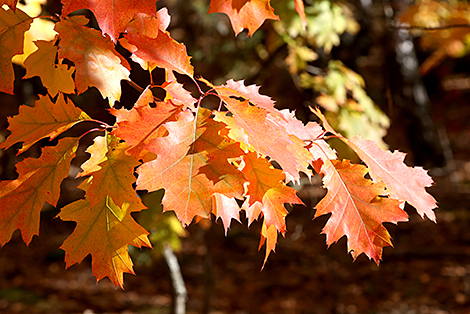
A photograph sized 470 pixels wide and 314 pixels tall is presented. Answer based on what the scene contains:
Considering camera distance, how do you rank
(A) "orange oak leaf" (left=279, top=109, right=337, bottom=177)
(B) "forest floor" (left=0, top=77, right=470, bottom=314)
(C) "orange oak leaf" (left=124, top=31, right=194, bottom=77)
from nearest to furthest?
(C) "orange oak leaf" (left=124, top=31, right=194, bottom=77) → (A) "orange oak leaf" (left=279, top=109, right=337, bottom=177) → (B) "forest floor" (left=0, top=77, right=470, bottom=314)

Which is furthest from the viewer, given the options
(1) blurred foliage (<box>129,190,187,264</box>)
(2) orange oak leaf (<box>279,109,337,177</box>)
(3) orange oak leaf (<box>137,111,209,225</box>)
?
(1) blurred foliage (<box>129,190,187,264</box>)

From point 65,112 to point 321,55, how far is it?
269cm

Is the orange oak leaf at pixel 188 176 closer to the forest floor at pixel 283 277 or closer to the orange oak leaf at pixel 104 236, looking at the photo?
the orange oak leaf at pixel 104 236

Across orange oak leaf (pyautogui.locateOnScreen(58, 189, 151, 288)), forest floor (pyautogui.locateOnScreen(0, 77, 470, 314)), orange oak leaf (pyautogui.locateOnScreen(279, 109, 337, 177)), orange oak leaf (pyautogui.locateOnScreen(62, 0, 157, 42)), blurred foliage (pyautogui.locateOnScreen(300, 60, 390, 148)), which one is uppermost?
orange oak leaf (pyautogui.locateOnScreen(62, 0, 157, 42))

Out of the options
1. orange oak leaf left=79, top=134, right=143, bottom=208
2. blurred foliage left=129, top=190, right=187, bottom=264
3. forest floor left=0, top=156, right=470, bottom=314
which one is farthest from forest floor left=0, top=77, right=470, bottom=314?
orange oak leaf left=79, top=134, right=143, bottom=208

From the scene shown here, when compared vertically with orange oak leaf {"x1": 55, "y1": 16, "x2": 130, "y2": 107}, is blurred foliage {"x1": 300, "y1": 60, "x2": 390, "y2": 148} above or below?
below

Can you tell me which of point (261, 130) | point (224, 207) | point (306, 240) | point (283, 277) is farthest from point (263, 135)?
point (306, 240)

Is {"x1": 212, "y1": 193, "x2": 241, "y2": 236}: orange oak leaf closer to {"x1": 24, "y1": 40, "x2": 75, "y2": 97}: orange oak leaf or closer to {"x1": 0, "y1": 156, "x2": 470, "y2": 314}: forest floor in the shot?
{"x1": 24, "y1": 40, "x2": 75, "y2": 97}: orange oak leaf

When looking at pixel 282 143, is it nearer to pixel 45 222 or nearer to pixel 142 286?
pixel 142 286

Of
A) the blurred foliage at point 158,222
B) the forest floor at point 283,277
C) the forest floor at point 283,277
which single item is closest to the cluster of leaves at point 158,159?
the blurred foliage at point 158,222

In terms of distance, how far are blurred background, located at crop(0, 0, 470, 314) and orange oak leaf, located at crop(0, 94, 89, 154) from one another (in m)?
1.38

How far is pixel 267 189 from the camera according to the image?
0.84 m

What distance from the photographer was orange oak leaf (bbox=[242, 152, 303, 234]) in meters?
0.83

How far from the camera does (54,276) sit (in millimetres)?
4883
